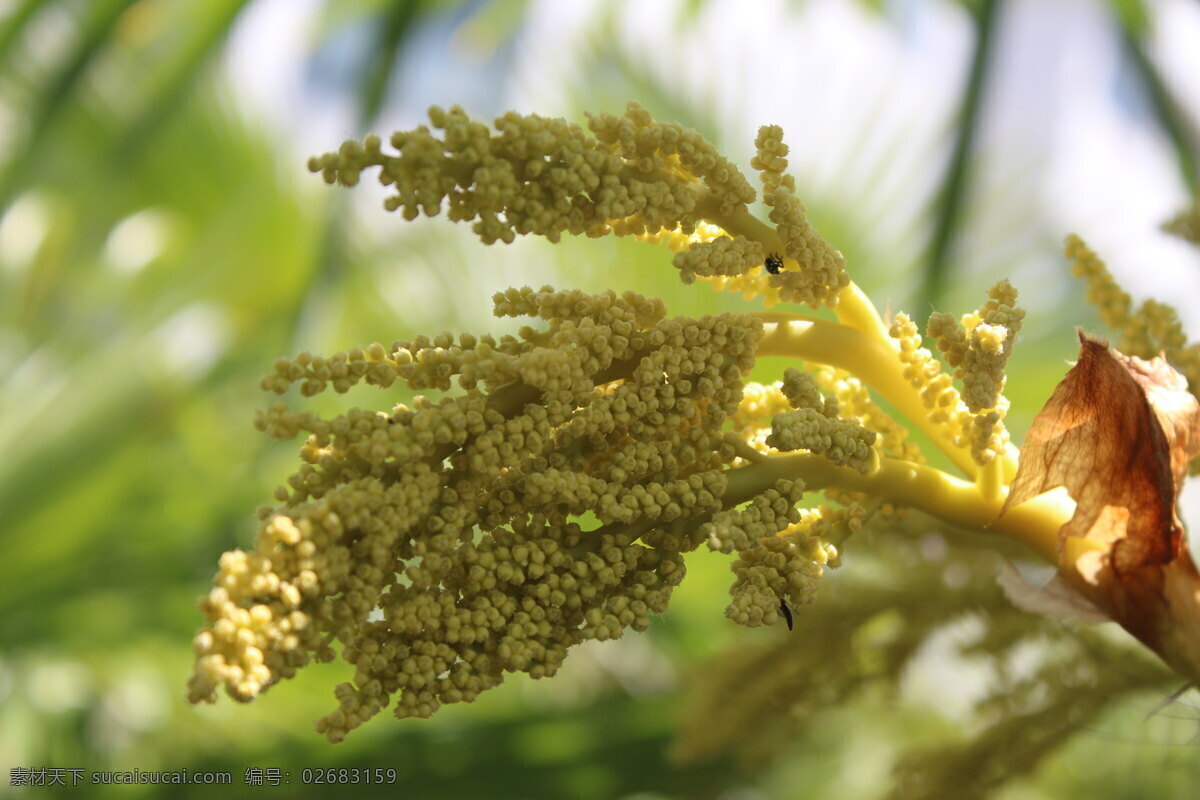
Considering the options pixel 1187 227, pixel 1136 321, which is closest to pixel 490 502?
pixel 1136 321

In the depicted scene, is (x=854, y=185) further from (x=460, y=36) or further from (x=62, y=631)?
(x=62, y=631)

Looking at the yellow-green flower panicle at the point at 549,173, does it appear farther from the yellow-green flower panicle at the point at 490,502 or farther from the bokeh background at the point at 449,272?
the bokeh background at the point at 449,272

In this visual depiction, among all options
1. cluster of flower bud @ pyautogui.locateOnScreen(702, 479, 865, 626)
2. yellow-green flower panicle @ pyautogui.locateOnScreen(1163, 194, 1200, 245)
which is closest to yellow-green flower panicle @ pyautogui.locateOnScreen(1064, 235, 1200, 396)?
yellow-green flower panicle @ pyautogui.locateOnScreen(1163, 194, 1200, 245)

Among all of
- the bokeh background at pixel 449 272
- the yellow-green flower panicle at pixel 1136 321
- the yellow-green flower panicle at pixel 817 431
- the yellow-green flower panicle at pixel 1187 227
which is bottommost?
the yellow-green flower panicle at pixel 817 431

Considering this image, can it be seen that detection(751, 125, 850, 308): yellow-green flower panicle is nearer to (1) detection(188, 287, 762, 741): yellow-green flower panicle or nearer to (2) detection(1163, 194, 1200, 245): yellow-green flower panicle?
(1) detection(188, 287, 762, 741): yellow-green flower panicle

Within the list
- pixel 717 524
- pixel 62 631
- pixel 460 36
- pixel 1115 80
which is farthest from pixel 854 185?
pixel 62 631

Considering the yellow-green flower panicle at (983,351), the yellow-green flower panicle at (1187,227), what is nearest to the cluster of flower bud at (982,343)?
the yellow-green flower panicle at (983,351)
